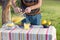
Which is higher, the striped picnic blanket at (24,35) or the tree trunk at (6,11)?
the tree trunk at (6,11)

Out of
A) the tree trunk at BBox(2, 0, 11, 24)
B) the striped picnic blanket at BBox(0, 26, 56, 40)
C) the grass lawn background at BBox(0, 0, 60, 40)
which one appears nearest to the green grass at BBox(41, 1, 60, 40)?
the grass lawn background at BBox(0, 0, 60, 40)

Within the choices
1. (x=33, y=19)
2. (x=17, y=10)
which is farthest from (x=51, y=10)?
(x=17, y=10)

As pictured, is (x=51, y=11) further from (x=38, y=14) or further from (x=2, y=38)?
(x=2, y=38)

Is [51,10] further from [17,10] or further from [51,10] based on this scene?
[17,10]

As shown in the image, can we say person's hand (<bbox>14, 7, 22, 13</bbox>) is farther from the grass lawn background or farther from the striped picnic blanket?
the striped picnic blanket

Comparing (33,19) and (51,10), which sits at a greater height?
(51,10)

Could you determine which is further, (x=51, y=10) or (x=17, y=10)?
(x=51, y=10)

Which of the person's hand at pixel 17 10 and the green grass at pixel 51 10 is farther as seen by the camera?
the green grass at pixel 51 10

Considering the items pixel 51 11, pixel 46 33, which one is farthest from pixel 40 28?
pixel 51 11

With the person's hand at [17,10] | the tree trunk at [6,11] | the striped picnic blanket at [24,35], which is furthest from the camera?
the tree trunk at [6,11]

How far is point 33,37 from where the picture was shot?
8.59 feet

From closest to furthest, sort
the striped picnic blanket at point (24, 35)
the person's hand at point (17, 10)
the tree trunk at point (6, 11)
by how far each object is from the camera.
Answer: the striped picnic blanket at point (24, 35)
the person's hand at point (17, 10)
the tree trunk at point (6, 11)

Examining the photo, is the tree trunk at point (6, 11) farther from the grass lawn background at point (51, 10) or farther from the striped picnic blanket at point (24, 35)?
the striped picnic blanket at point (24, 35)

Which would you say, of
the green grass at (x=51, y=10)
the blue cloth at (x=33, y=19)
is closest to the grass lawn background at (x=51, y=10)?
the green grass at (x=51, y=10)
